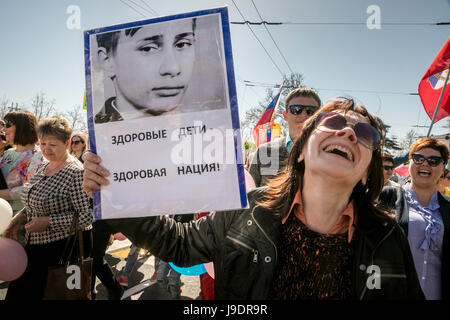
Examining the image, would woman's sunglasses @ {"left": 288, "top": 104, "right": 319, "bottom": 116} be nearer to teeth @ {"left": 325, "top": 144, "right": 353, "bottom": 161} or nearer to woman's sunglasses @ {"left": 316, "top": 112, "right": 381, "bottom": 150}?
woman's sunglasses @ {"left": 316, "top": 112, "right": 381, "bottom": 150}

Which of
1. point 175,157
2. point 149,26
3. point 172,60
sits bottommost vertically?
point 175,157

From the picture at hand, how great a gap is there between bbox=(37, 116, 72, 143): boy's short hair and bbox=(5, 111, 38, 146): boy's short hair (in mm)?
909

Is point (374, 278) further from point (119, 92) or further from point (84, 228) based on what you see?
point (84, 228)

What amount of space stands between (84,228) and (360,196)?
2.35 meters

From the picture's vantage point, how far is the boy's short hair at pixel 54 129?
7.63 feet

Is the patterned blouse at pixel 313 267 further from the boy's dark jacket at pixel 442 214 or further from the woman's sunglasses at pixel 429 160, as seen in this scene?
the woman's sunglasses at pixel 429 160

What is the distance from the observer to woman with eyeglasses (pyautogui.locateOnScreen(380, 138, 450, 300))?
2152 millimetres

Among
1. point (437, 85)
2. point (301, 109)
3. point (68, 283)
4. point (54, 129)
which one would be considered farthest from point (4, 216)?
point (437, 85)

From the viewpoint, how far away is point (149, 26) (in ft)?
3.86

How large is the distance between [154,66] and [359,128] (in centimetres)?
112

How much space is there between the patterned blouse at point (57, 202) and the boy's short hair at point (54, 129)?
1.00 ft

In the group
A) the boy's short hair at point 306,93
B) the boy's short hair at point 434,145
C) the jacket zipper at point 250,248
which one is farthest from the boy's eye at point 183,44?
the boy's short hair at point 434,145

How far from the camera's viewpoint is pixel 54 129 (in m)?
2.34
